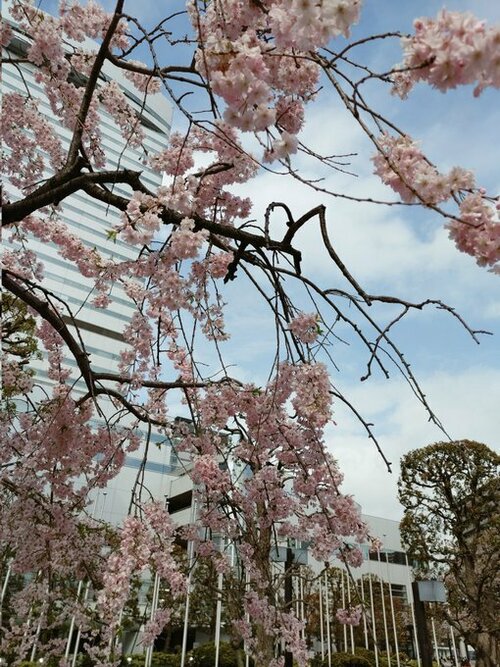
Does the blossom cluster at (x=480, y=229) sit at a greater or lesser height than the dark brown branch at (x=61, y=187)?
lesser

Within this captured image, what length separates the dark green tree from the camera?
10.3 metres

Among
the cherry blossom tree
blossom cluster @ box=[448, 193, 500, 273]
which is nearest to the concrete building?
the cherry blossom tree

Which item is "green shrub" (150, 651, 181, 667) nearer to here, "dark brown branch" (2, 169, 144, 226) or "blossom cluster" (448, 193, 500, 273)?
"dark brown branch" (2, 169, 144, 226)

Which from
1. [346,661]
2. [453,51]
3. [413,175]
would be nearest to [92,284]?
[346,661]

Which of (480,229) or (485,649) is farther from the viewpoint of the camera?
(485,649)

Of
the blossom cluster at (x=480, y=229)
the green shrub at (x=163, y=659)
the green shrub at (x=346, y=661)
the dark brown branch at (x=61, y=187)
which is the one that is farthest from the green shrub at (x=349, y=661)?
the blossom cluster at (x=480, y=229)

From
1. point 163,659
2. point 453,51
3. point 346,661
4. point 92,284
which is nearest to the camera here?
point 453,51

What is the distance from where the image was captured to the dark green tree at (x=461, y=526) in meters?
10.3

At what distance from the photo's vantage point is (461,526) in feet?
34.9

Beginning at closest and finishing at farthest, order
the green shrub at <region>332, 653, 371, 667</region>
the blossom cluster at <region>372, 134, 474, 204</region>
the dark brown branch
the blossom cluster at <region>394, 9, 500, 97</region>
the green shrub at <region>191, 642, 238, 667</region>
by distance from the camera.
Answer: the blossom cluster at <region>394, 9, 500, 97</region> < the blossom cluster at <region>372, 134, 474, 204</region> < the dark brown branch < the green shrub at <region>191, 642, 238, 667</region> < the green shrub at <region>332, 653, 371, 667</region>

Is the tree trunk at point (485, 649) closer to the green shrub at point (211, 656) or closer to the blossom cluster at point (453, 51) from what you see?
the green shrub at point (211, 656)

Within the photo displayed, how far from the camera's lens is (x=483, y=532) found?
11.2 metres

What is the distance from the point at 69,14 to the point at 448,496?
10.9m

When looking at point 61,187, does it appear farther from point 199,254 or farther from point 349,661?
point 349,661
